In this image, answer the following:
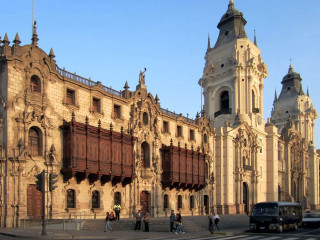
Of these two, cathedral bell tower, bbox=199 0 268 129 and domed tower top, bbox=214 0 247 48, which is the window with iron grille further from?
domed tower top, bbox=214 0 247 48

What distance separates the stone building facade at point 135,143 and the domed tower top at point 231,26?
185mm

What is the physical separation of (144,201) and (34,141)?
14446 millimetres

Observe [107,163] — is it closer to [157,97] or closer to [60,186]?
[60,186]

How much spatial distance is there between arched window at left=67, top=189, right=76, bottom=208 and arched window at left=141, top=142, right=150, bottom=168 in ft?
33.5

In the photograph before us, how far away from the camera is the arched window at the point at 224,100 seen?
6625 centimetres

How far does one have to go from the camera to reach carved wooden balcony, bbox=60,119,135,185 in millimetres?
34844

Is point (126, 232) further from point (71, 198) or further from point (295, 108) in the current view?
point (295, 108)

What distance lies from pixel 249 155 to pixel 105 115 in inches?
1126

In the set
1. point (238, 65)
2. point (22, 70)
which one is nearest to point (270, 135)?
point (238, 65)

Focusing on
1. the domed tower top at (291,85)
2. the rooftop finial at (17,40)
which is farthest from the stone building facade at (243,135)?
the rooftop finial at (17,40)

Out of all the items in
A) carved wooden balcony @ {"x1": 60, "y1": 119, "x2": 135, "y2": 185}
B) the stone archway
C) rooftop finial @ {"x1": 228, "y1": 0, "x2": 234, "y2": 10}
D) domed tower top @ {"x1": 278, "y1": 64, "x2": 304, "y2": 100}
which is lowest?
the stone archway

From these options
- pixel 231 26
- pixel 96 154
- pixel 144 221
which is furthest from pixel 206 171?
pixel 231 26

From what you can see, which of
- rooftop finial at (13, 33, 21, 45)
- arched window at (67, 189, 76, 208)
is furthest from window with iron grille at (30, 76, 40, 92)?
arched window at (67, 189, 76, 208)

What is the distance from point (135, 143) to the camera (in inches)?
1670
